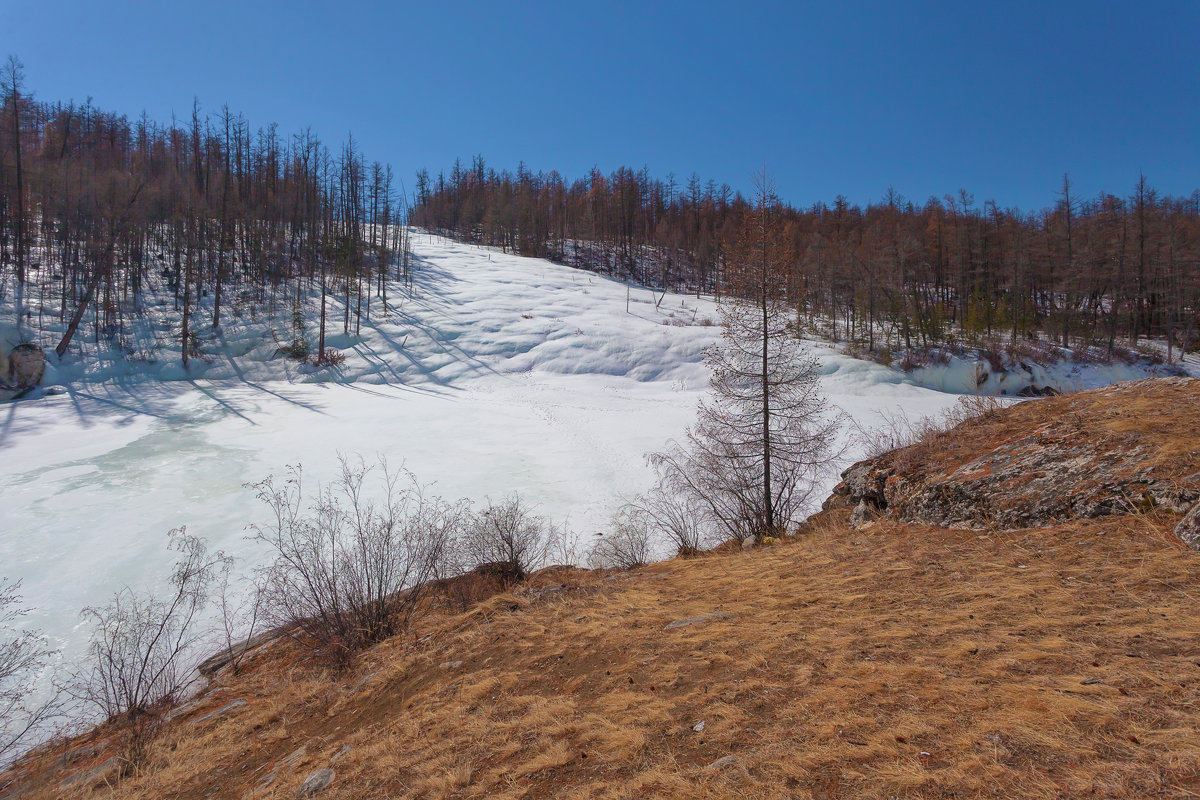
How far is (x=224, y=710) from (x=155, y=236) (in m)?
49.7

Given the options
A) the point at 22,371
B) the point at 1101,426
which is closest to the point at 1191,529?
the point at 1101,426

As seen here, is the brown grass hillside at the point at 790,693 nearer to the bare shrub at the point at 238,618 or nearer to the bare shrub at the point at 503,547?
the bare shrub at the point at 238,618

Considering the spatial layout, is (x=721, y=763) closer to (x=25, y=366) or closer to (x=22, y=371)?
(x=22, y=371)

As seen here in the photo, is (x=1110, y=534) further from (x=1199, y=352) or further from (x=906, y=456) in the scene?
(x=1199, y=352)

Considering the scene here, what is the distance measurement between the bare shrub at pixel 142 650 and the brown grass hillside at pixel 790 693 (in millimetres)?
578

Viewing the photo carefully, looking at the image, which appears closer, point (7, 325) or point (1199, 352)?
point (7, 325)

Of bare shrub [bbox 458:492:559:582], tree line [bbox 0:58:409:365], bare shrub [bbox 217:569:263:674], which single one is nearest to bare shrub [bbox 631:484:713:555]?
bare shrub [bbox 458:492:559:582]

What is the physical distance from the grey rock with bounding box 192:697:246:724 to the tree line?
30753 millimetres

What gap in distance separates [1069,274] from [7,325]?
7506 cm

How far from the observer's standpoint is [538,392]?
29438mm

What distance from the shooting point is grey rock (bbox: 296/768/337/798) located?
3811 millimetres

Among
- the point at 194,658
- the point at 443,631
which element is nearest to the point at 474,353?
the point at 194,658

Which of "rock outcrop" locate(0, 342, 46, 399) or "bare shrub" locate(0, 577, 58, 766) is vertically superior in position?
"rock outcrop" locate(0, 342, 46, 399)

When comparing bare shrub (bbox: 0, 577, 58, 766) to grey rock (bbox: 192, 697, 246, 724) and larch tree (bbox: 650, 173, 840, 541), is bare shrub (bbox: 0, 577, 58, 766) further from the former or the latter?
larch tree (bbox: 650, 173, 840, 541)
